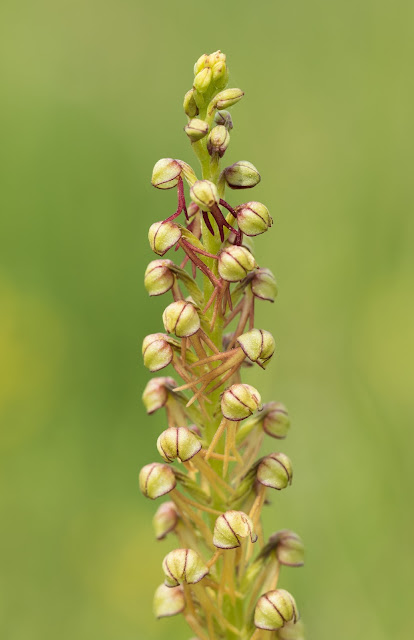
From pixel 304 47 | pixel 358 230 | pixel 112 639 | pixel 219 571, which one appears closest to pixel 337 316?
pixel 358 230

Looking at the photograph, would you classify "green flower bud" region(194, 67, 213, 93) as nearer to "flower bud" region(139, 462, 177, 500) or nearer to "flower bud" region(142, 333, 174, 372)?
"flower bud" region(142, 333, 174, 372)

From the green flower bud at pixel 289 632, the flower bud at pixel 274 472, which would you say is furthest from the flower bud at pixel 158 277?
the green flower bud at pixel 289 632

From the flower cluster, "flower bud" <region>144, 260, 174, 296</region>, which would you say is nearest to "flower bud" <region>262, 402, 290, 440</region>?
the flower cluster

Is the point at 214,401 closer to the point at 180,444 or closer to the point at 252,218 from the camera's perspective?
the point at 180,444

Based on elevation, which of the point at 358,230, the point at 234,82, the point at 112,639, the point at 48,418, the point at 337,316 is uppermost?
the point at 234,82

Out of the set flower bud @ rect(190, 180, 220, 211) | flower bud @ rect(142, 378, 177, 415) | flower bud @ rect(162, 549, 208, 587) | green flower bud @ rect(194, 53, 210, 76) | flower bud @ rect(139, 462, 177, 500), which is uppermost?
green flower bud @ rect(194, 53, 210, 76)

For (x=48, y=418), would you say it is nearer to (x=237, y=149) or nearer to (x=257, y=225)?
(x=237, y=149)

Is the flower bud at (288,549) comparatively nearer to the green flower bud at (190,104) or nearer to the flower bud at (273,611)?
the flower bud at (273,611)
